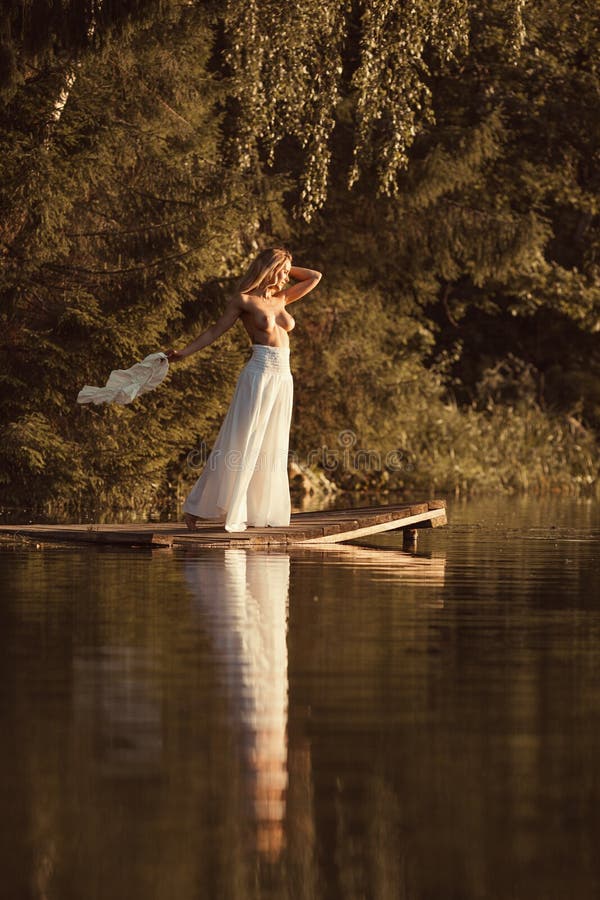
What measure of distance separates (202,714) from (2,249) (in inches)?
618

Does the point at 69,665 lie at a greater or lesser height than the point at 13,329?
lesser

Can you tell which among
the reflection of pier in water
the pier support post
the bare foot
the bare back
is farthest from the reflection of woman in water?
the pier support post

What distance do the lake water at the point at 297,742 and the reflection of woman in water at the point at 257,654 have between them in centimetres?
2

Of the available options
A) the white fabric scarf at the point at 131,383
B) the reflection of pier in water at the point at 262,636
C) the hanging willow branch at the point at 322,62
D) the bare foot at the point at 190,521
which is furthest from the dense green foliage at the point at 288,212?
the reflection of pier in water at the point at 262,636

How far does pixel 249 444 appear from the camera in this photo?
1753cm

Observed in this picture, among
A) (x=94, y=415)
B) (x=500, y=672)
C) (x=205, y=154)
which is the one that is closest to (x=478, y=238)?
(x=205, y=154)

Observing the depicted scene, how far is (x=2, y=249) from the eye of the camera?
22.6m

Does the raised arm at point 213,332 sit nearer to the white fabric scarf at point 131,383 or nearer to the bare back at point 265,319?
the bare back at point 265,319

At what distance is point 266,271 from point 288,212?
623 inches

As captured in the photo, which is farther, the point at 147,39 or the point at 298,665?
the point at 147,39

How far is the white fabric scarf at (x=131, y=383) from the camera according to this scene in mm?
17781

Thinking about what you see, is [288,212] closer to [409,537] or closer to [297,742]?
[409,537]

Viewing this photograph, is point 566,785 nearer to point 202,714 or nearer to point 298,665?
point 202,714

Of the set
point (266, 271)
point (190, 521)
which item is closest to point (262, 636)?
point (190, 521)
